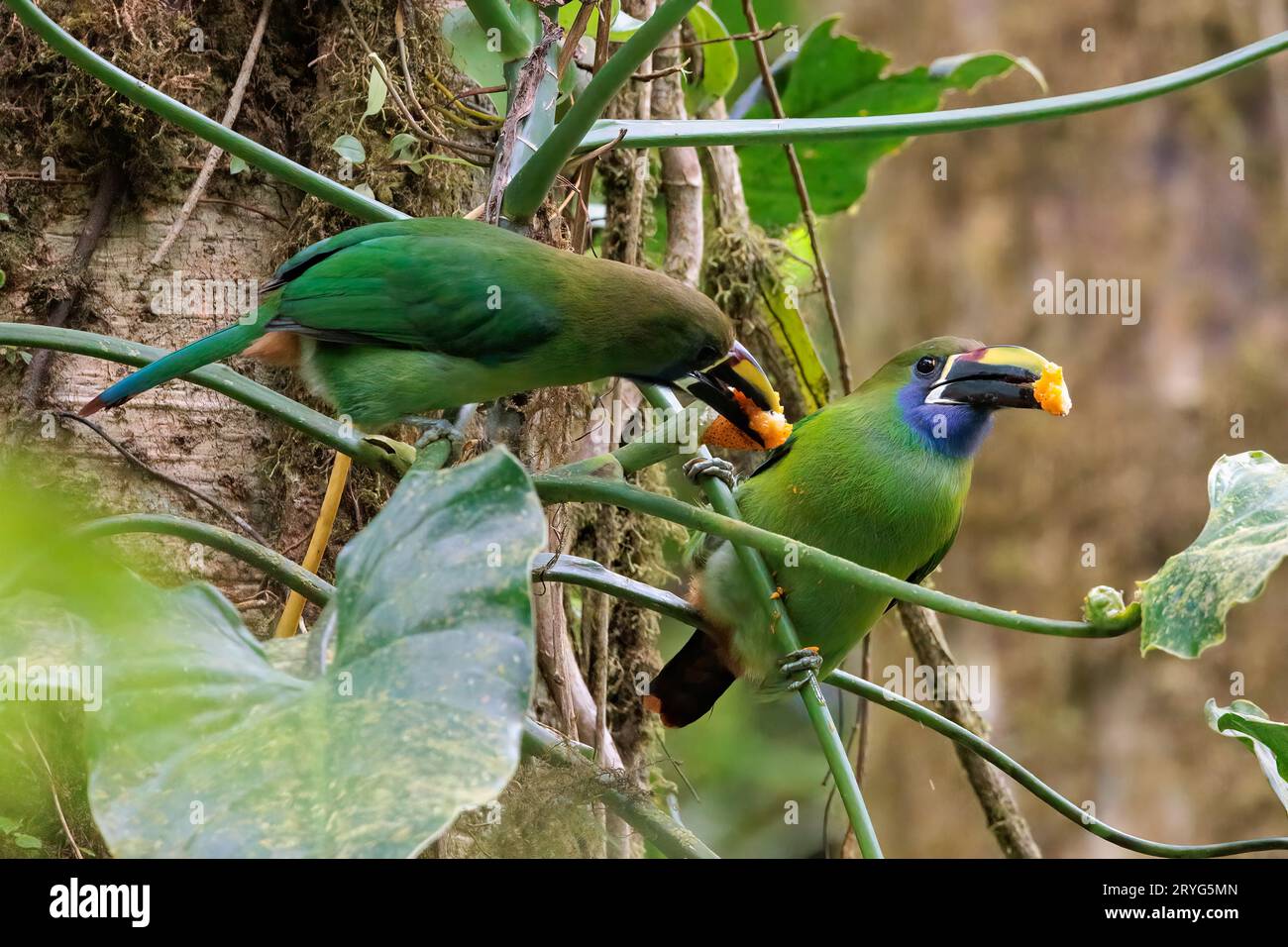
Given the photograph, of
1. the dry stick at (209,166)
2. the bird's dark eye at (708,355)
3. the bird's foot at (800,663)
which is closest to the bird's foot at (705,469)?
the bird's dark eye at (708,355)

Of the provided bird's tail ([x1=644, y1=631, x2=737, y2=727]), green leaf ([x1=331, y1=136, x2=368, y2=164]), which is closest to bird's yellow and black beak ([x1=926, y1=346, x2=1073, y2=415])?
bird's tail ([x1=644, y1=631, x2=737, y2=727])

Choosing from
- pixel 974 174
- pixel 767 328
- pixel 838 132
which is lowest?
pixel 838 132

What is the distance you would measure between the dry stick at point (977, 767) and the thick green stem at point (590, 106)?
4.71 feet

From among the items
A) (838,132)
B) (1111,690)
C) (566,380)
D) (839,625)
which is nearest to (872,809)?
(1111,690)

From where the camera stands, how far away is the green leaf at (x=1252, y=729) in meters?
1.69

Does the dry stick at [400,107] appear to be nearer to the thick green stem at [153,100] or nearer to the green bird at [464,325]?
the green bird at [464,325]

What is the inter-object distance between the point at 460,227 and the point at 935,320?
14.1ft

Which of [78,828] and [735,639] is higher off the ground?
[735,639]

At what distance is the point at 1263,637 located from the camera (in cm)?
546

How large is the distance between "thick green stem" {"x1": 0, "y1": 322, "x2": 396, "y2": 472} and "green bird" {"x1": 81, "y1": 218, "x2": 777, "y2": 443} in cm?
31

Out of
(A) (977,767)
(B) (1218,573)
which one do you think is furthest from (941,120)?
(A) (977,767)
